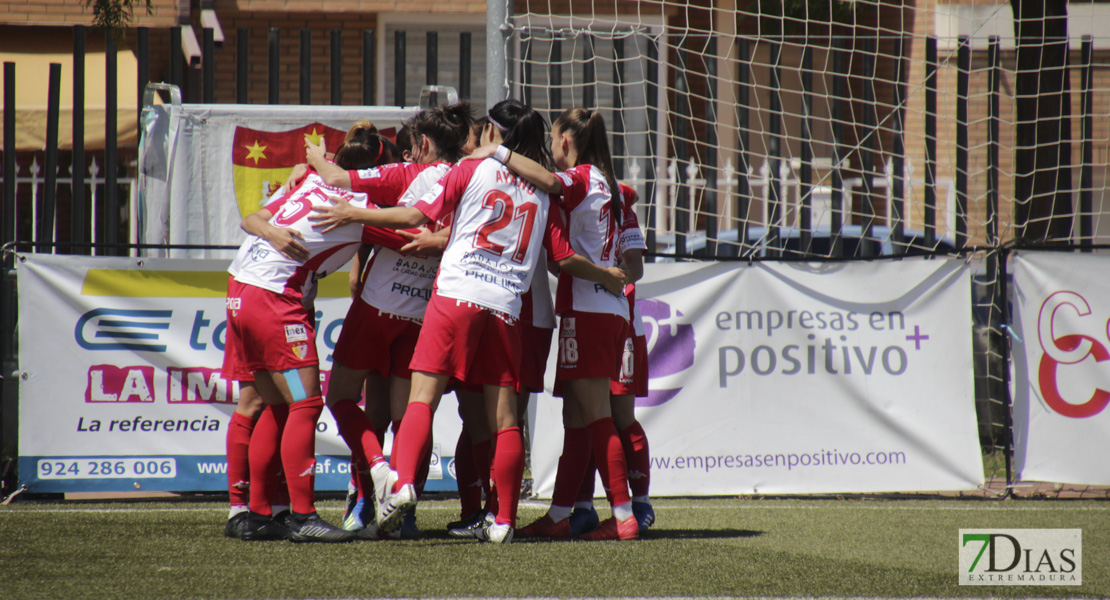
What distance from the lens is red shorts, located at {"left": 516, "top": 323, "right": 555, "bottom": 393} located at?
14.8 ft

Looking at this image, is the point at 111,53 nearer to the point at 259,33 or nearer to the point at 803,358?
the point at 803,358

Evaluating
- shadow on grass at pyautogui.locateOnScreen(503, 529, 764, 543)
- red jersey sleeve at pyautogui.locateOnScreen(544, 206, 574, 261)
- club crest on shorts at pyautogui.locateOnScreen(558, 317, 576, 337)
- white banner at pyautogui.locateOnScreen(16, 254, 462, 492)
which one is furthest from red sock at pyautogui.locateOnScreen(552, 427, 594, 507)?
white banner at pyautogui.locateOnScreen(16, 254, 462, 492)

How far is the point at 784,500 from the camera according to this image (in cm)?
603

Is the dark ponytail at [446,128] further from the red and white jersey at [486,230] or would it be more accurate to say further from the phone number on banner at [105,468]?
the phone number on banner at [105,468]

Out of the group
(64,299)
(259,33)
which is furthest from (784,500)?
(259,33)

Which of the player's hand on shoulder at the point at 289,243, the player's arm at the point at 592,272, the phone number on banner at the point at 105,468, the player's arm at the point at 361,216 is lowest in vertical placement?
the phone number on banner at the point at 105,468

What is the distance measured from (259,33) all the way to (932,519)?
10.5 m

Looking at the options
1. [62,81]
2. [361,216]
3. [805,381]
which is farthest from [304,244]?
[62,81]

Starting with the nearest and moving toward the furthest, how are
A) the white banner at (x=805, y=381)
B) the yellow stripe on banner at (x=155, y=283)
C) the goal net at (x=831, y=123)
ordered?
the yellow stripe on banner at (x=155, y=283)
the white banner at (x=805, y=381)
the goal net at (x=831, y=123)

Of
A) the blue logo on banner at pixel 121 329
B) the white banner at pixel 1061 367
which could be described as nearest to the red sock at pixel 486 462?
the blue logo on banner at pixel 121 329

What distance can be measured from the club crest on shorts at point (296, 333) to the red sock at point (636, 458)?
1526mm

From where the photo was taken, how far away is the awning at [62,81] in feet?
32.5

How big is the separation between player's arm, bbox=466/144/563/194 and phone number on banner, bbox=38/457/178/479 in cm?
287

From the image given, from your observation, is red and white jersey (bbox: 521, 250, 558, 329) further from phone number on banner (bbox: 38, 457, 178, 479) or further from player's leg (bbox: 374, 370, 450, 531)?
phone number on banner (bbox: 38, 457, 178, 479)
